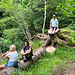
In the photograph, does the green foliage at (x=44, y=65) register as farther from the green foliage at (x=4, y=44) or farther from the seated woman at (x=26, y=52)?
the green foliage at (x=4, y=44)

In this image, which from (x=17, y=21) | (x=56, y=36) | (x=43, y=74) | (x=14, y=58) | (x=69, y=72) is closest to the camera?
(x=69, y=72)

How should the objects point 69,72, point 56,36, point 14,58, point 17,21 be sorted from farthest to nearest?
point 17,21
point 56,36
point 14,58
point 69,72

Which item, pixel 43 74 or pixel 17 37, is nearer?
pixel 43 74

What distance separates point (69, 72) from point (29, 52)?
9.82ft

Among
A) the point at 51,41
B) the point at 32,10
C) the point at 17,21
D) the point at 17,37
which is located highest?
the point at 32,10

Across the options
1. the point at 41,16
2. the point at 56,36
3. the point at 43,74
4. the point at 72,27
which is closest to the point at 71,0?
the point at 43,74

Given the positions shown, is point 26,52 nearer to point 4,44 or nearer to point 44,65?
point 44,65

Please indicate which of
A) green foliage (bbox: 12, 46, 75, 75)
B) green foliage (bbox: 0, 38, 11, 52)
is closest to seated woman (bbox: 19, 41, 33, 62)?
green foliage (bbox: 12, 46, 75, 75)

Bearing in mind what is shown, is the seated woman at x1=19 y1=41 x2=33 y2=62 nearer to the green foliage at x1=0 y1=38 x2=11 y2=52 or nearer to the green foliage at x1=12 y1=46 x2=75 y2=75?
the green foliage at x1=12 y1=46 x2=75 y2=75

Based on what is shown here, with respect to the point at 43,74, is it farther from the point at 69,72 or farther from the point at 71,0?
the point at 71,0

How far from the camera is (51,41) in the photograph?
8.31 m

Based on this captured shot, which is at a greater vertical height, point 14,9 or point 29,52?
Answer: point 14,9

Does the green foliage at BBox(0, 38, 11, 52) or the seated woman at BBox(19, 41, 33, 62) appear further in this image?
the green foliage at BBox(0, 38, 11, 52)

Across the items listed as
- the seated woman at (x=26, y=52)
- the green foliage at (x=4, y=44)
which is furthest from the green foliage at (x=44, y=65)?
the green foliage at (x=4, y=44)
